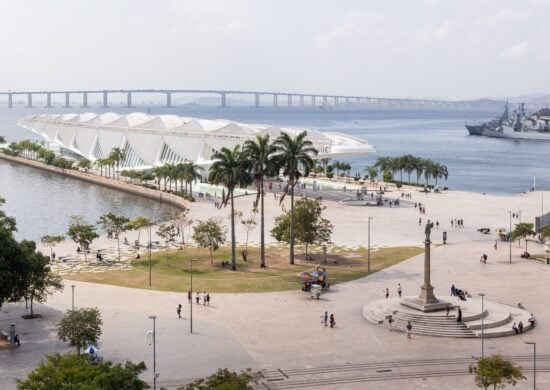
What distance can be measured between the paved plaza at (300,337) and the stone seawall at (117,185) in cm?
3862

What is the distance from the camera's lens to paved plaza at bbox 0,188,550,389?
29812 mm

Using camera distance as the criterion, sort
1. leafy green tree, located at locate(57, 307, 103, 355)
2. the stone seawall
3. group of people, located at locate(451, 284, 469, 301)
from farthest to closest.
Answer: the stone seawall < group of people, located at locate(451, 284, 469, 301) < leafy green tree, located at locate(57, 307, 103, 355)

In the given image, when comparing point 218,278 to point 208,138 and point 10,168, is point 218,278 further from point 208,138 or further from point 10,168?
point 10,168

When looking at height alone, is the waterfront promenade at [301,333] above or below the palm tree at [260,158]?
below

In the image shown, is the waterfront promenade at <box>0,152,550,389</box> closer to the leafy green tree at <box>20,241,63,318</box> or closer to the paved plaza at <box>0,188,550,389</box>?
the paved plaza at <box>0,188,550,389</box>

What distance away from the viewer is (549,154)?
182875 mm

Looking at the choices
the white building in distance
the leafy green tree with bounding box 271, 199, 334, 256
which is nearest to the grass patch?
the leafy green tree with bounding box 271, 199, 334, 256

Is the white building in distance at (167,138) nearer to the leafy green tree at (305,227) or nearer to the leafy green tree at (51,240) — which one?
the leafy green tree at (305,227)

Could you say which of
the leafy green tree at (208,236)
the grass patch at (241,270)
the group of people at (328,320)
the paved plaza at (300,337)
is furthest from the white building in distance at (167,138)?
the group of people at (328,320)

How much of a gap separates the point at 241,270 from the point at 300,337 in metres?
15.1

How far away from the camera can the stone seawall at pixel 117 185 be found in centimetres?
8491

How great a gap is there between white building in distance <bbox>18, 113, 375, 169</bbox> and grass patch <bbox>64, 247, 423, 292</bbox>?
110 feet

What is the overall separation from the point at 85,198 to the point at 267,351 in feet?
207

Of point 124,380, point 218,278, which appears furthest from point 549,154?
point 124,380
